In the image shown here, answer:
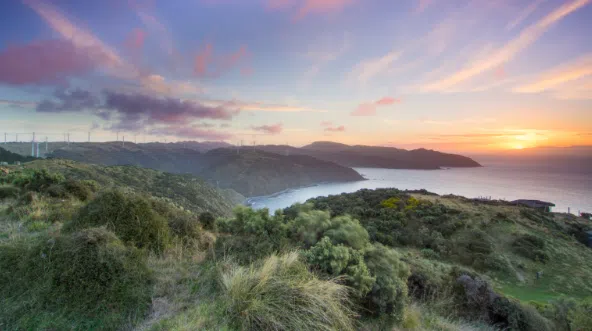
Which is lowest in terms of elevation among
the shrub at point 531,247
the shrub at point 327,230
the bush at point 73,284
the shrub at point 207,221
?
the shrub at point 531,247

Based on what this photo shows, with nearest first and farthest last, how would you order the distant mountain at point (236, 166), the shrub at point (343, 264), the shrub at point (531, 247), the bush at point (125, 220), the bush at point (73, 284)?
the bush at point (73, 284)
the shrub at point (343, 264)
the bush at point (125, 220)
the shrub at point (531, 247)
the distant mountain at point (236, 166)

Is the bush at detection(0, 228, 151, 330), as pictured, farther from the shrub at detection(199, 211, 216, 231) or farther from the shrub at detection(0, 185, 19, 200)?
the shrub at detection(0, 185, 19, 200)

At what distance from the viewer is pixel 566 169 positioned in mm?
151500

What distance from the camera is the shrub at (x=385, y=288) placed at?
4.29m

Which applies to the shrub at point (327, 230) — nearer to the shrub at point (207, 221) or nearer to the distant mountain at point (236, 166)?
the shrub at point (207, 221)

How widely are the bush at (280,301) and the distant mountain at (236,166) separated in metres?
90.9

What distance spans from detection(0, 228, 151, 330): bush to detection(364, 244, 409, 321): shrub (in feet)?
11.0

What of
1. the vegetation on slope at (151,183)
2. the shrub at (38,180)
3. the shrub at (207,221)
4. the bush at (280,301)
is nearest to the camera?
the bush at (280,301)

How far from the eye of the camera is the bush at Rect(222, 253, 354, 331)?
2.85m

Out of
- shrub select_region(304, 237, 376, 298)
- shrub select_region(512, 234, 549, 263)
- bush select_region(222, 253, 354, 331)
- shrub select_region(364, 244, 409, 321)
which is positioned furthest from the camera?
shrub select_region(512, 234, 549, 263)

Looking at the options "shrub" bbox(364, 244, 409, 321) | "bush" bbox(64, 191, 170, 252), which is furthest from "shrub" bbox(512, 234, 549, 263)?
"bush" bbox(64, 191, 170, 252)

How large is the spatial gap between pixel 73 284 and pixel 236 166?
108 meters

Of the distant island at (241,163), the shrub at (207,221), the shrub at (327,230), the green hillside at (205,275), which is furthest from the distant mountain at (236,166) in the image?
the shrub at (327,230)

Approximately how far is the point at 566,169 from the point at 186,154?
212036mm
